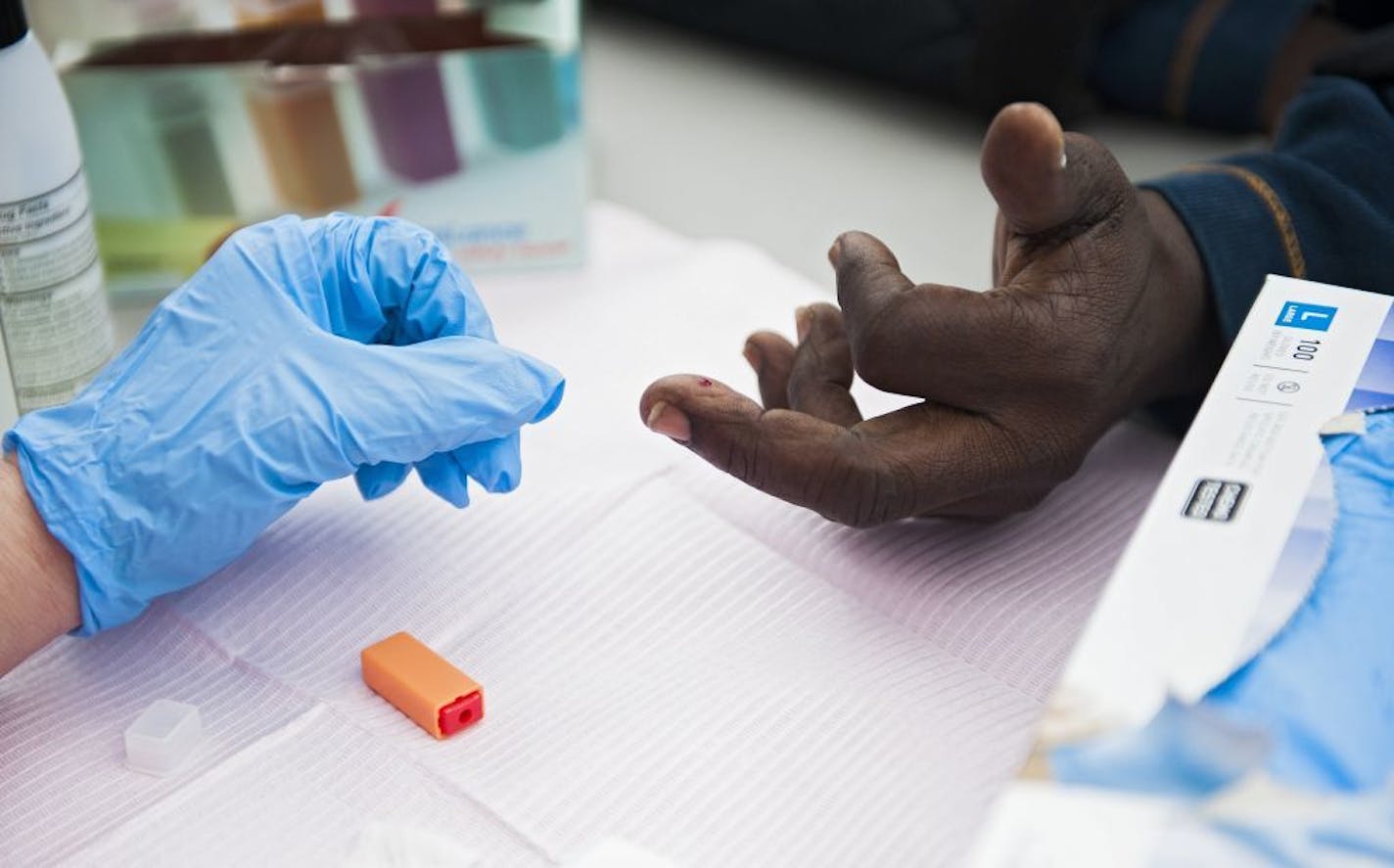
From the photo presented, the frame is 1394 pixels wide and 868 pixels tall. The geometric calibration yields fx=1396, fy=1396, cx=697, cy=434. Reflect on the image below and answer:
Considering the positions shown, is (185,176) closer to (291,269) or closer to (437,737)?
(291,269)

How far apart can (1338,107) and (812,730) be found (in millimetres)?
498

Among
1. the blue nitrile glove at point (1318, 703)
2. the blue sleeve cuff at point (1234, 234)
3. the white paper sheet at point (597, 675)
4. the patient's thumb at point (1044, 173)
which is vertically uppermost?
the patient's thumb at point (1044, 173)

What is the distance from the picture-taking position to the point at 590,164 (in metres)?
1.26

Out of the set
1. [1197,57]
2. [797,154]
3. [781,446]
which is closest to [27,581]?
[781,446]

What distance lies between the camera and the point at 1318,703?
19.9 inches

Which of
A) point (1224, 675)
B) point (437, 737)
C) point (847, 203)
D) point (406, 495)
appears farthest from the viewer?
point (847, 203)

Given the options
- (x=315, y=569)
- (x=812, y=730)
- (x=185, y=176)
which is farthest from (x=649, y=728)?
(x=185, y=176)

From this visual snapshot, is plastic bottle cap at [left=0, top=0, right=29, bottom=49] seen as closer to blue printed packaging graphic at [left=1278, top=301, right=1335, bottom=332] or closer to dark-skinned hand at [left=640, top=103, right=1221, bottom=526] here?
dark-skinned hand at [left=640, top=103, right=1221, bottom=526]

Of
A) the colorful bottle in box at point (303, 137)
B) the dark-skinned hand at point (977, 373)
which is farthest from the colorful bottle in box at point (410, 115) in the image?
the dark-skinned hand at point (977, 373)

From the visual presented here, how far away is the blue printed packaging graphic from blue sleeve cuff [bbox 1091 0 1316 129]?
0.58 metres

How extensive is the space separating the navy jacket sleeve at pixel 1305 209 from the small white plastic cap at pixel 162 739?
0.57 meters

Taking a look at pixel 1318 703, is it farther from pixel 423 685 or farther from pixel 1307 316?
pixel 423 685

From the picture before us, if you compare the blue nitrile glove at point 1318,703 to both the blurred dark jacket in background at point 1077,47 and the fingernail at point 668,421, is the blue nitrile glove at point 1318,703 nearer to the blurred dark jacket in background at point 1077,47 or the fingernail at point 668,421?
the fingernail at point 668,421

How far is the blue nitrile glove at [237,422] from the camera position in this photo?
0.65 meters
